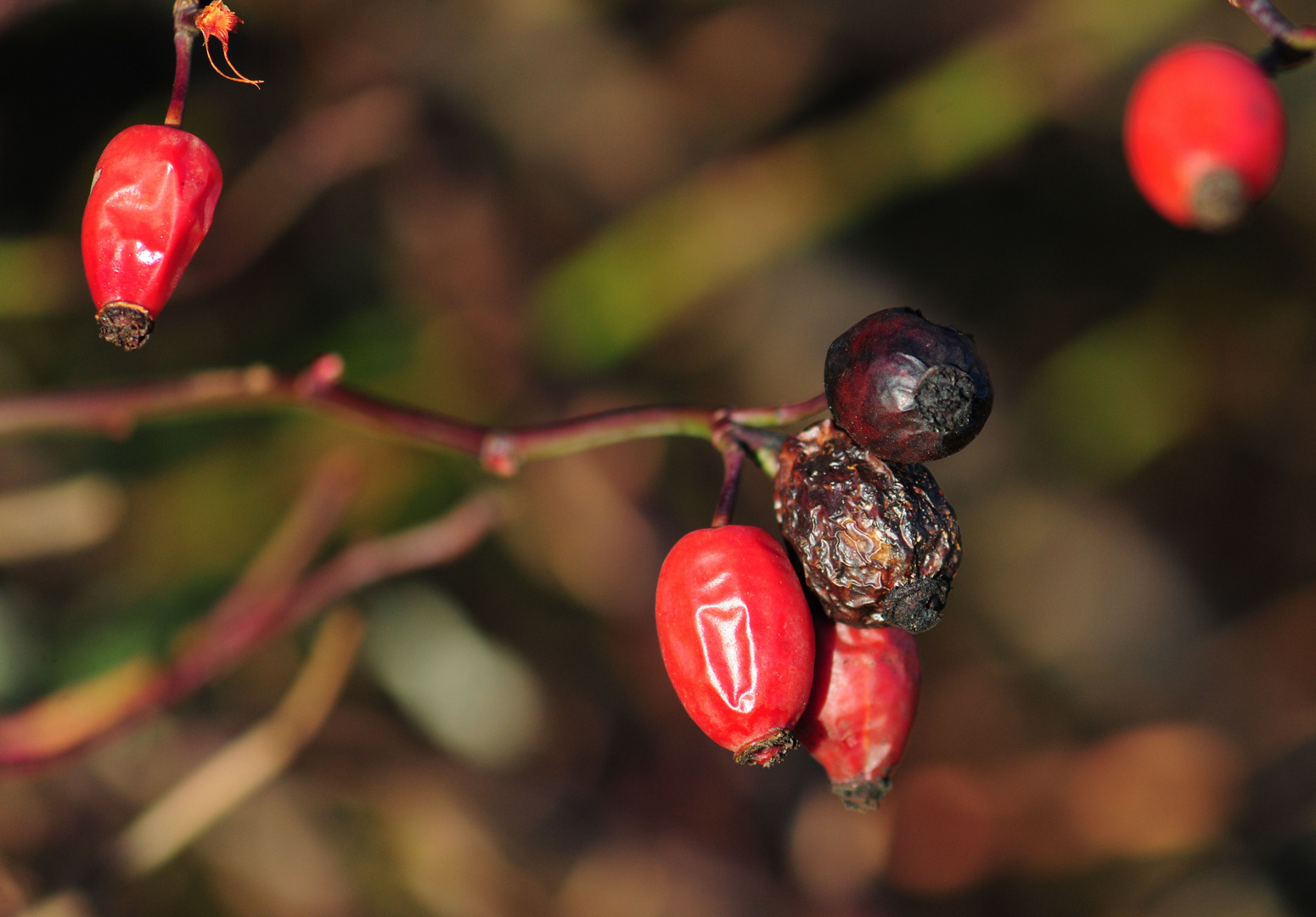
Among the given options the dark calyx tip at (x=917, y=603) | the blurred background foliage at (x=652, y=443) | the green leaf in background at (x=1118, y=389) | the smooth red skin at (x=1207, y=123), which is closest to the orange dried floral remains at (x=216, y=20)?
the dark calyx tip at (x=917, y=603)

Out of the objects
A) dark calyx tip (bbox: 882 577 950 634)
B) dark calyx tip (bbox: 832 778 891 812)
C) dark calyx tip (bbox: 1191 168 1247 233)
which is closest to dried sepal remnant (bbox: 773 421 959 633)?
dark calyx tip (bbox: 882 577 950 634)

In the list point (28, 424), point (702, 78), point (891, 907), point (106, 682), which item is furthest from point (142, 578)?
point (891, 907)

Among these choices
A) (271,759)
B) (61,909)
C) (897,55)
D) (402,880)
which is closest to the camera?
(61,909)

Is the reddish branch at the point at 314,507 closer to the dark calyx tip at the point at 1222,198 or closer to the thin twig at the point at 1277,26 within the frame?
the dark calyx tip at the point at 1222,198

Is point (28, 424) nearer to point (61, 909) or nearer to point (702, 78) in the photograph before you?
point (61, 909)

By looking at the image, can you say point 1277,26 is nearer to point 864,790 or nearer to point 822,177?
point 864,790

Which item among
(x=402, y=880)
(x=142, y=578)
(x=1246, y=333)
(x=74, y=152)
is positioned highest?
(x=1246, y=333)

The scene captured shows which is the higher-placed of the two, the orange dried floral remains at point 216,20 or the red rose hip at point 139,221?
the orange dried floral remains at point 216,20
